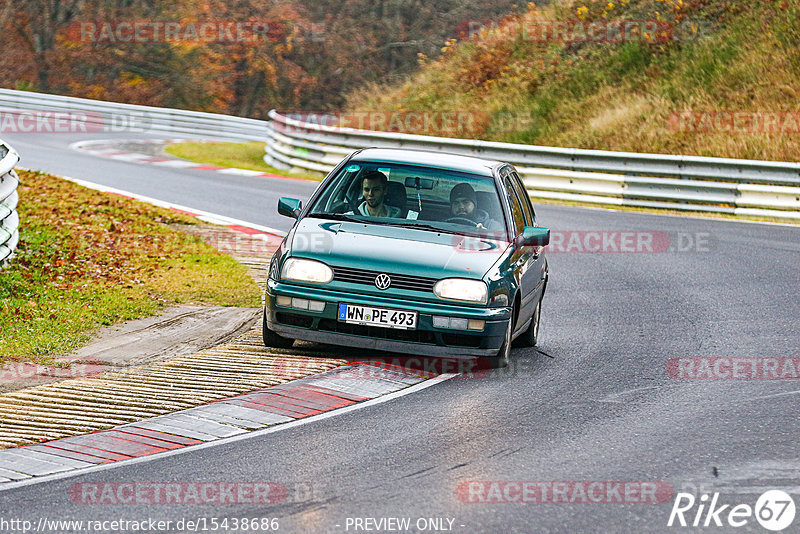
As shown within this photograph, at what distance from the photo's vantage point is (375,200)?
991cm

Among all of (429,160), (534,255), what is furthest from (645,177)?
(429,160)

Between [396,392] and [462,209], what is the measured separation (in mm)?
2214

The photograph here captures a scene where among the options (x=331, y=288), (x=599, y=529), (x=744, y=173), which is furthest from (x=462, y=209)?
(x=744, y=173)

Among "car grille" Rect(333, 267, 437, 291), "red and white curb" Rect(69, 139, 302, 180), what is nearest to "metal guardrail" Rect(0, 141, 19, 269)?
"car grille" Rect(333, 267, 437, 291)

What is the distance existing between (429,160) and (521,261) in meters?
1.35

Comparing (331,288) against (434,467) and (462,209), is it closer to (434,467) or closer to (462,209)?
(462,209)

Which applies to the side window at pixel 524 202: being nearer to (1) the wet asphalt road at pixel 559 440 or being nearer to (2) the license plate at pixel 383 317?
(1) the wet asphalt road at pixel 559 440

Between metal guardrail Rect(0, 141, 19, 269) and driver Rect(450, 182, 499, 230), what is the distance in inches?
203

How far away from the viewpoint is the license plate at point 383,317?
8703mm

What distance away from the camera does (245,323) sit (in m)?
10.5

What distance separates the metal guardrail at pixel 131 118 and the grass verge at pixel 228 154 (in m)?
2.30

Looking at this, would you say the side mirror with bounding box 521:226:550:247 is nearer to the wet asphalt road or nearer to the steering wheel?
the steering wheel

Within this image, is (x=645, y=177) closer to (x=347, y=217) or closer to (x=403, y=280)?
(x=347, y=217)

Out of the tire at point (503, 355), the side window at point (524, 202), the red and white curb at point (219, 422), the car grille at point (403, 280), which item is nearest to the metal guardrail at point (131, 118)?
the side window at point (524, 202)
